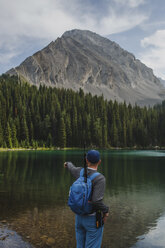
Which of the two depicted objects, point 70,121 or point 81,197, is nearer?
point 81,197

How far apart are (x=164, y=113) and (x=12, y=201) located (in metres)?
166

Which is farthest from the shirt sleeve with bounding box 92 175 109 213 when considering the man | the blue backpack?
the blue backpack

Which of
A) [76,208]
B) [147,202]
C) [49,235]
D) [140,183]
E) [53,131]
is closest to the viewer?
[76,208]

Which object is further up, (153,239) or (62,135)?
(62,135)

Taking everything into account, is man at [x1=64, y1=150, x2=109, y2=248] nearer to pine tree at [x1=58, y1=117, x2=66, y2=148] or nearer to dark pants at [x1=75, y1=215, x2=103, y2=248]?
dark pants at [x1=75, y1=215, x2=103, y2=248]

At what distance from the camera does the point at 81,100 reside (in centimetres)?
17438

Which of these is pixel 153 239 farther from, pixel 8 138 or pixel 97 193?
pixel 8 138

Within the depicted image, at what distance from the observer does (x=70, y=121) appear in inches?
5896

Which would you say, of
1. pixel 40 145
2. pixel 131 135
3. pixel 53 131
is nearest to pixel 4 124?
pixel 40 145

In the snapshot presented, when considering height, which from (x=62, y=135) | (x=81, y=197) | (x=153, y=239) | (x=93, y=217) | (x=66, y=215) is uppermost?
(x=62, y=135)

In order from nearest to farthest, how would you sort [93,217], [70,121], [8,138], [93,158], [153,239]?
[93,217], [93,158], [153,239], [8,138], [70,121]

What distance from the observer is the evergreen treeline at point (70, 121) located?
448 ft

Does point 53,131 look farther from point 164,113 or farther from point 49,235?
point 49,235

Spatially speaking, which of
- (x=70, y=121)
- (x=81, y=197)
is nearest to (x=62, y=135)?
(x=70, y=121)
